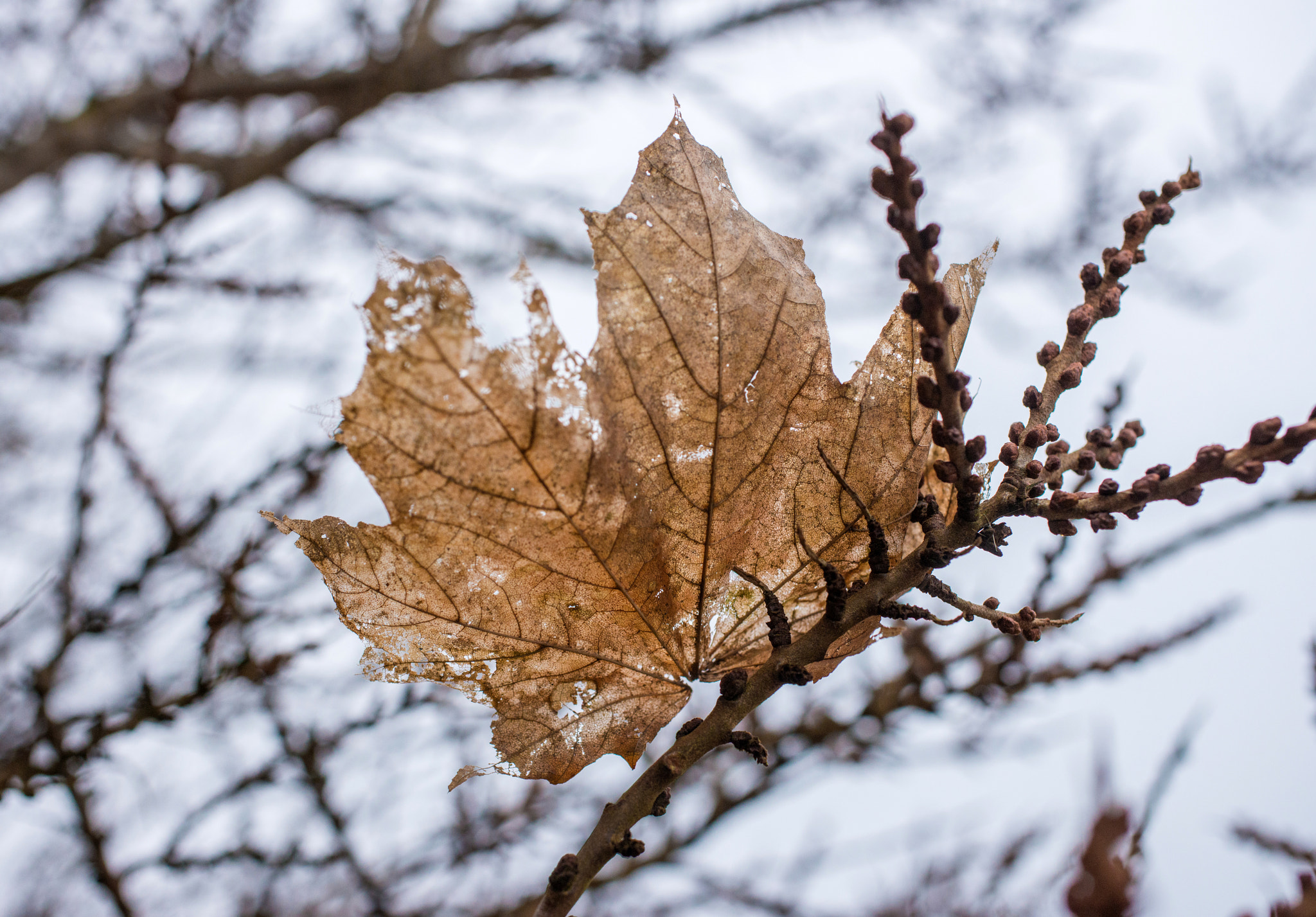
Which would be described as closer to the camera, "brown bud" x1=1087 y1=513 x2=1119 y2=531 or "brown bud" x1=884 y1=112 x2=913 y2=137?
"brown bud" x1=884 y1=112 x2=913 y2=137

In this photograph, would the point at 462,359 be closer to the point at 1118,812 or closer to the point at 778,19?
the point at 1118,812

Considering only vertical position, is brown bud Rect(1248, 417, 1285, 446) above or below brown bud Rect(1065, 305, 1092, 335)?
below

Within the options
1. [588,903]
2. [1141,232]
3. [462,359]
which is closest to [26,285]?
[588,903]

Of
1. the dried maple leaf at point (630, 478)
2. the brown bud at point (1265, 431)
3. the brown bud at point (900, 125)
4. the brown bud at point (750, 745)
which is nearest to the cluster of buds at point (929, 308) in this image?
the brown bud at point (900, 125)

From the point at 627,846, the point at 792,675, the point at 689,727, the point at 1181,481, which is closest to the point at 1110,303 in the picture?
the point at 1181,481

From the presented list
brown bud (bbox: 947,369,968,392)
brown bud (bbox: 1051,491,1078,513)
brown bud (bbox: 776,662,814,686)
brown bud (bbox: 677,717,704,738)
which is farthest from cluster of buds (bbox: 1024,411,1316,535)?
brown bud (bbox: 677,717,704,738)

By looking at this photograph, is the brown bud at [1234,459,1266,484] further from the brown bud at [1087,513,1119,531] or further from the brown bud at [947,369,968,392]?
the brown bud at [947,369,968,392]
